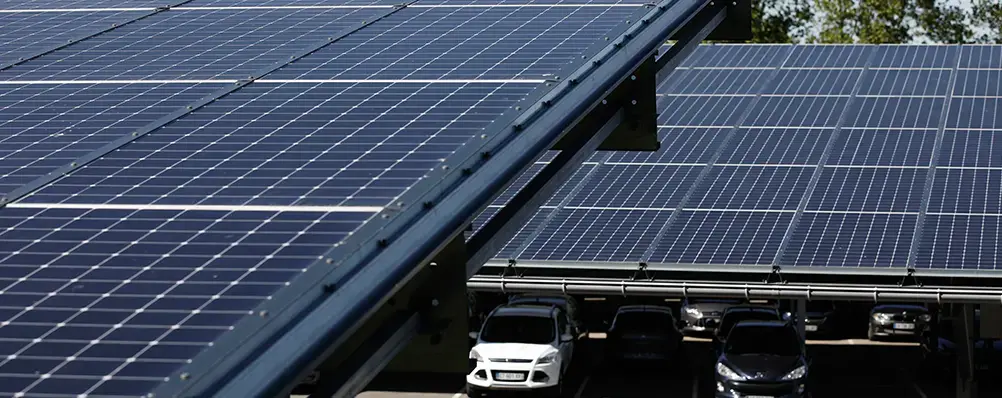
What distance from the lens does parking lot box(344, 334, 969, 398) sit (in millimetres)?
26859

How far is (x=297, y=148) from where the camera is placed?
30.9 ft

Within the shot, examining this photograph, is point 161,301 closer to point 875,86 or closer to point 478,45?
point 478,45

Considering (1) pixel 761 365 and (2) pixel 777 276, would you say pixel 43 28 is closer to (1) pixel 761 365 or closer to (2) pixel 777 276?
(2) pixel 777 276

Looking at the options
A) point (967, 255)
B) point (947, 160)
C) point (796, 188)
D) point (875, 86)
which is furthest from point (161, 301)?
point (875, 86)

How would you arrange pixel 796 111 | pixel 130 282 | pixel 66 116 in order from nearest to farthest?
pixel 130 282 → pixel 66 116 → pixel 796 111

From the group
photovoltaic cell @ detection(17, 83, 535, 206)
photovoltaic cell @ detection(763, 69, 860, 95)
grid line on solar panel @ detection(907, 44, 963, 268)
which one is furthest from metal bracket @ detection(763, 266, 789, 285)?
photovoltaic cell @ detection(763, 69, 860, 95)

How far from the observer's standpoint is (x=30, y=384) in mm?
6035

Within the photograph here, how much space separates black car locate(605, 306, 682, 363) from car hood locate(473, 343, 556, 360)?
292 cm

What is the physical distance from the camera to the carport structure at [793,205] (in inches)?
832

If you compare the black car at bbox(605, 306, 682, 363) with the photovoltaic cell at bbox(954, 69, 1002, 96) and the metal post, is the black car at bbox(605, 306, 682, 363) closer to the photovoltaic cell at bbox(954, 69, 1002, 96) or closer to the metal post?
the metal post

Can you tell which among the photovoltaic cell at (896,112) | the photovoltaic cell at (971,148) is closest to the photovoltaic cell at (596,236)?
the photovoltaic cell at (971,148)

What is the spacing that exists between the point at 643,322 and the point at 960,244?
29.8 ft

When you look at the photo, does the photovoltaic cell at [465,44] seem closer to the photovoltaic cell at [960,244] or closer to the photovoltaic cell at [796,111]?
the photovoltaic cell at [960,244]

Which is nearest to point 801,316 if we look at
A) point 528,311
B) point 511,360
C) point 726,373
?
point 726,373
